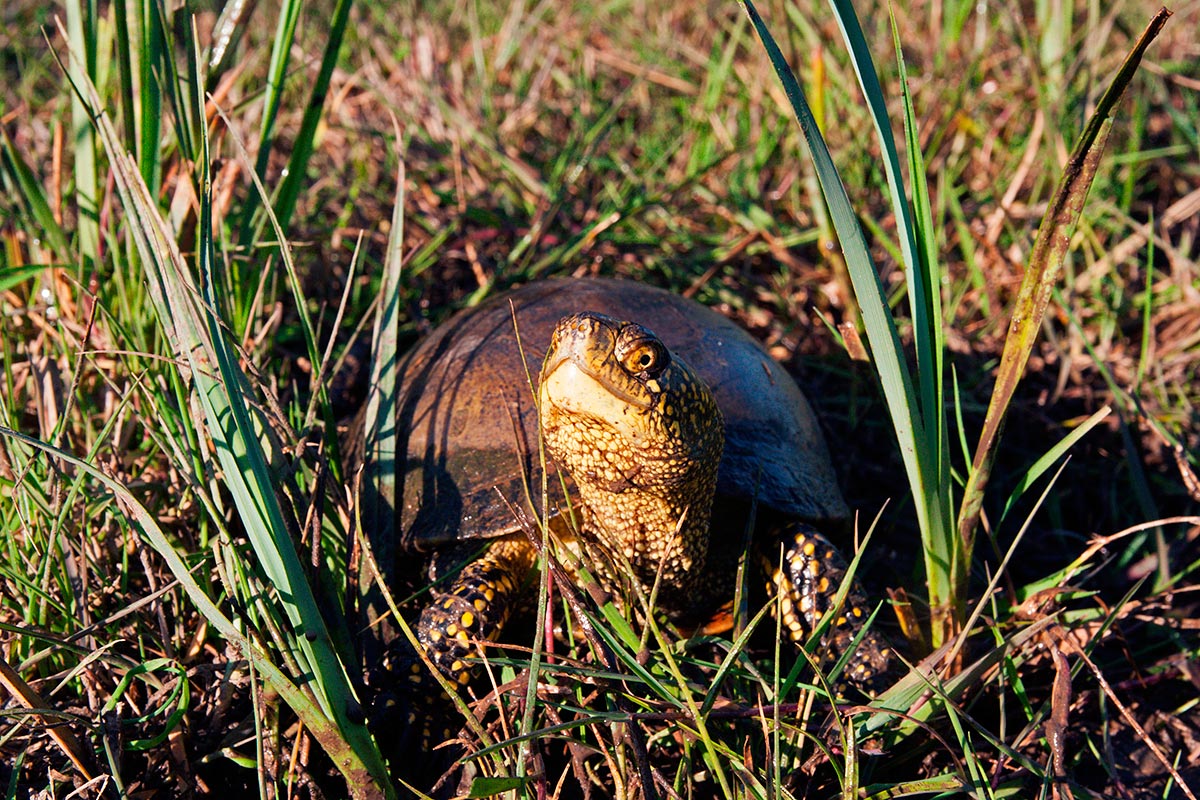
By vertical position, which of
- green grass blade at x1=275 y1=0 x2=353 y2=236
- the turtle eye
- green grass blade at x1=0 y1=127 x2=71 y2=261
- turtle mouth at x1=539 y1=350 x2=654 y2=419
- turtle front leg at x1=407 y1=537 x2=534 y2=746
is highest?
green grass blade at x1=275 y1=0 x2=353 y2=236

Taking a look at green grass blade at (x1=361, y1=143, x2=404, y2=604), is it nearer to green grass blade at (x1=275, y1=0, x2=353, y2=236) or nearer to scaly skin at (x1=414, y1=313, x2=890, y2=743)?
scaly skin at (x1=414, y1=313, x2=890, y2=743)

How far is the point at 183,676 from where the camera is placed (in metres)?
1.56

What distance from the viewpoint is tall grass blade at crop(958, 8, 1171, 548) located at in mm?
1339

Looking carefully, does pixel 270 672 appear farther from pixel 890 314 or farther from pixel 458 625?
pixel 890 314

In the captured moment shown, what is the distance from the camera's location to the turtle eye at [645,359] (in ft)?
4.99

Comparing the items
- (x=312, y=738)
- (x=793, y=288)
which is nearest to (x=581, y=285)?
(x=793, y=288)

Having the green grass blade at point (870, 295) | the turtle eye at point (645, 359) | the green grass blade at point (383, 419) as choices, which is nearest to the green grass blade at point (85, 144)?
the green grass blade at point (383, 419)

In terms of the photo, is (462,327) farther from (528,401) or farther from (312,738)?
(312,738)

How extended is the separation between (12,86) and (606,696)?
362 cm

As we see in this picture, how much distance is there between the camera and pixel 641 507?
68.4 inches

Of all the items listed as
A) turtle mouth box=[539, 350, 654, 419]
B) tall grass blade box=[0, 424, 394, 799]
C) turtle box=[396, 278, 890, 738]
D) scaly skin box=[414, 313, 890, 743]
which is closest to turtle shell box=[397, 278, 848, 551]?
turtle box=[396, 278, 890, 738]

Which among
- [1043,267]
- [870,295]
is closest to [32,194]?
[870,295]

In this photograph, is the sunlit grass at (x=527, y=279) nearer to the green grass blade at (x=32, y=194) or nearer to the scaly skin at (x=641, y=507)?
the green grass blade at (x=32, y=194)

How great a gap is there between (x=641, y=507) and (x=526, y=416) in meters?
0.38
